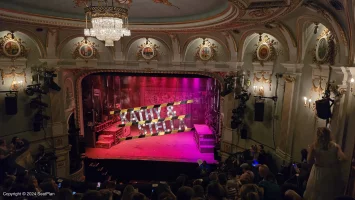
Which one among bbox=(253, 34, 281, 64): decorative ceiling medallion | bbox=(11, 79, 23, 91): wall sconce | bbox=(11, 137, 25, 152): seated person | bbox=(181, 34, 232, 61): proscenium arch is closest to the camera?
bbox=(253, 34, 281, 64): decorative ceiling medallion

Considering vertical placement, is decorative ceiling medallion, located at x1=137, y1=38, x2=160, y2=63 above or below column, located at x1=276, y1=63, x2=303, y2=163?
above

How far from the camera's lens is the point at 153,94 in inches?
542

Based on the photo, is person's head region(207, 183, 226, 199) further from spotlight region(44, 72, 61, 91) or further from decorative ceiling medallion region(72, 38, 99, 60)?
decorative ceiling medallion region(72, 38, 99, 60)

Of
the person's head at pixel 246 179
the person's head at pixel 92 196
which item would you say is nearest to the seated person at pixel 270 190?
the person's head at pixel 246 179

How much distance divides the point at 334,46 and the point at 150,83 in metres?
9.35

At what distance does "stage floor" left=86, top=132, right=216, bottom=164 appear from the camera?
1070 centimetres

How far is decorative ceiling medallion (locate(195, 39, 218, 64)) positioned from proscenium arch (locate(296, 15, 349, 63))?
3615 millimetres

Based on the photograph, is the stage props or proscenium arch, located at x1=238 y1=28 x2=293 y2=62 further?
the stage props

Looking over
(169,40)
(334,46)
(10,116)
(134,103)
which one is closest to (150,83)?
Result: (134,103)

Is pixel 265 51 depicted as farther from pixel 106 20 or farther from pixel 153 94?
pixel 153 94

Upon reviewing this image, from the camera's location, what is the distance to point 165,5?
7059 millimetres

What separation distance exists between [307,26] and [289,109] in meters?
2.41

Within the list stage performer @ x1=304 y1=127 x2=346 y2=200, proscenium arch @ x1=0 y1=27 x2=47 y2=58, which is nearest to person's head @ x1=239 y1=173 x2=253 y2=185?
stage performer @ x1=304 y1=127 x2=346 y2=200

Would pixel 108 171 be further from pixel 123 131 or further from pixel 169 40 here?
pixel 169 40
